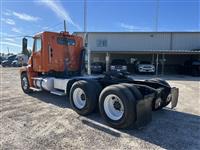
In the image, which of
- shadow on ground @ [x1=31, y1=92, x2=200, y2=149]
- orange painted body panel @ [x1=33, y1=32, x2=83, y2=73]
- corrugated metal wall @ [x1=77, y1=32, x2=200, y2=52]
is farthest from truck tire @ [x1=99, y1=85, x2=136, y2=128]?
corrugated metal wall @ [x1=77, y1=32, x2=200, y2=52]

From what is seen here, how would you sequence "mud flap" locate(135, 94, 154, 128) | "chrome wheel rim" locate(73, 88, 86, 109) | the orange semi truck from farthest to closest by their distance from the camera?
1. "chrome wheel rim" locate(73, 88, 86, 109)
2. the orange semi truck
3. "mud flap" locate(135, 94, 154, 128)

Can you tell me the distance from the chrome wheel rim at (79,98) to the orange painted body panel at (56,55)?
2.65 metres

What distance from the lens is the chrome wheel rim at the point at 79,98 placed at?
6.73 metres

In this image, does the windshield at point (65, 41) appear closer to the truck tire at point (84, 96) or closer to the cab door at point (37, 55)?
the cab door at point (37, 55)

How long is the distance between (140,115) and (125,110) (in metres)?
0.37

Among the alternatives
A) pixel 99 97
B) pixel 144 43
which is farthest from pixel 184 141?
pixel 144 43

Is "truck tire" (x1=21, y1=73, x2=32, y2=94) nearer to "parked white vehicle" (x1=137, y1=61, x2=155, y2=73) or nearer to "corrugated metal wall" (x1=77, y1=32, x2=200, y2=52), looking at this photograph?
"parked white vehicle" (x1=137, y1=61, x2=155, y2=73)

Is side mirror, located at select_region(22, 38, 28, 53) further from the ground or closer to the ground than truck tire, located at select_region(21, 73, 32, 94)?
further from the ground

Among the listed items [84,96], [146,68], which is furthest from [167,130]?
[146,68]

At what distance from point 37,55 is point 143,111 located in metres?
5.69

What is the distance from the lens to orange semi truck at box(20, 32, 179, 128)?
17.1 ft

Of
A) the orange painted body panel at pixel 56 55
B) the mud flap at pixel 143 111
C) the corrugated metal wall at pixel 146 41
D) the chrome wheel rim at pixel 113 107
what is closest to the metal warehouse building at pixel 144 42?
the corrugated metal wall at pixel 146 41

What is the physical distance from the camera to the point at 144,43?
2864 cm

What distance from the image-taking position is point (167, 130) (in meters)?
5.34
